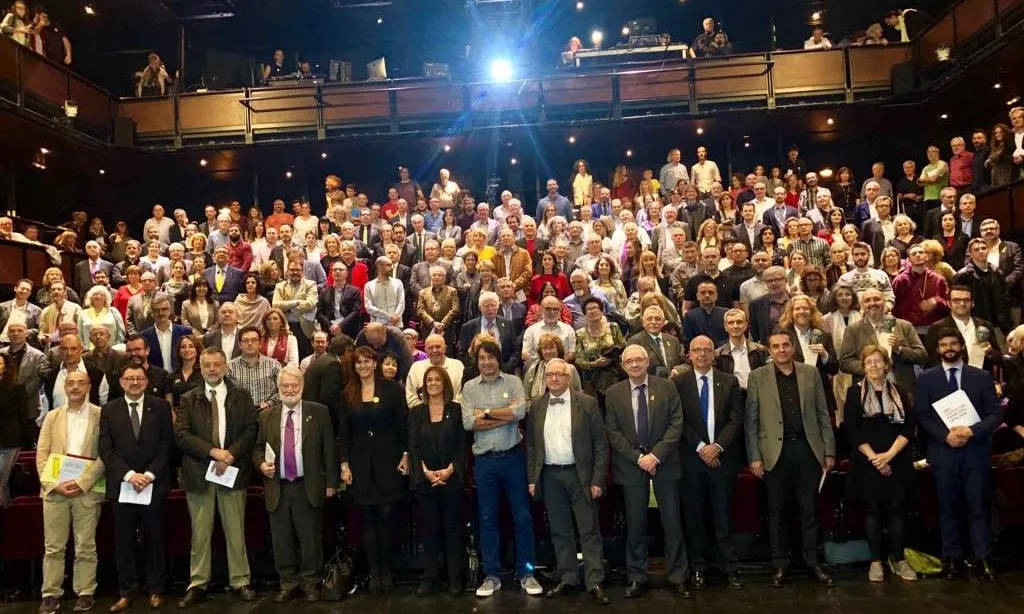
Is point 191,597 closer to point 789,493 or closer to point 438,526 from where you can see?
point 438,526

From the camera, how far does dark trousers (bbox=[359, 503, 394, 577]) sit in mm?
4965

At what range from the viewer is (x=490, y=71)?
43.2 ft

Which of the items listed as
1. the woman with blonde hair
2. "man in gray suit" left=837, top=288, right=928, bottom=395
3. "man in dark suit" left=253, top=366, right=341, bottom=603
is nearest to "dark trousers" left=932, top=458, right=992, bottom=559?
"man in gray suit" left=837, top=288, right=928, bottom=395

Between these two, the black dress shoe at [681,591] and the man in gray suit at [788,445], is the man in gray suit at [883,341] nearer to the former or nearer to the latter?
the man in gray suit at [788,445]

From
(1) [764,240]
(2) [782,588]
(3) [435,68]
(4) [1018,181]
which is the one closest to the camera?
(2) [782,588]

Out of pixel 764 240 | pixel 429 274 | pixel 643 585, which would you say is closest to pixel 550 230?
pixel 429 274

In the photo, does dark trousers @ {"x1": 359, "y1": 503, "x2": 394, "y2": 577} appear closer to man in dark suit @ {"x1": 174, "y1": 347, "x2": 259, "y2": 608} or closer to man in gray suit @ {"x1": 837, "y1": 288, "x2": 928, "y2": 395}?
man in dark suit @ {"x1": 174, "y1": 347, "x2": 259, "y2": 608}

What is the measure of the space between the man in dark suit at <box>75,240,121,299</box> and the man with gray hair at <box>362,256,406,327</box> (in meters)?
3.46

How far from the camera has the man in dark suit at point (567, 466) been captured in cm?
478

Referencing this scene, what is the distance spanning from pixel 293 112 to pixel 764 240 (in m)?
8.36

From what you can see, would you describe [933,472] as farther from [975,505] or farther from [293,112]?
[293,112]

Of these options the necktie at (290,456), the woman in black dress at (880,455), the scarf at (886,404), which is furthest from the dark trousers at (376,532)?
the scarf at (886,404)

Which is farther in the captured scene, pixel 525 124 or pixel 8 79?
pixel 525 124

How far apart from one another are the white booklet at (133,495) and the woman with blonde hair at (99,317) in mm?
2203
